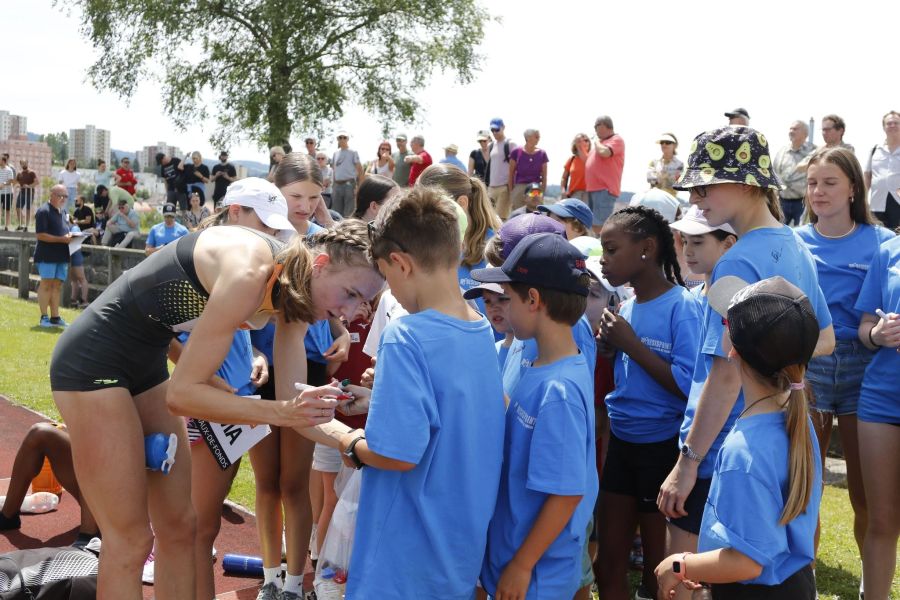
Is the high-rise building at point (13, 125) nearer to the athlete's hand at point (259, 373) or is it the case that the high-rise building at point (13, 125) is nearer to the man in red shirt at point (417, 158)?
the man in red shirt at point (417, 158)

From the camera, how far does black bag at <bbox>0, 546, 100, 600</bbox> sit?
165 inches

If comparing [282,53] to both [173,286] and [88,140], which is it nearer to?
[173,286]

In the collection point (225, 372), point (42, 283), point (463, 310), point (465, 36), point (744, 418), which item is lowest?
point (42, 283)

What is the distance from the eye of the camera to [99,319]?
134 inches

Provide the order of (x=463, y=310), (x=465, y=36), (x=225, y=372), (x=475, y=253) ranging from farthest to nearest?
(x=465, y=36)
(x=475, y=253)
(x=225, y=372)
(x=463, y=310)

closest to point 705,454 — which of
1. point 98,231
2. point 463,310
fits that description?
point 463,310

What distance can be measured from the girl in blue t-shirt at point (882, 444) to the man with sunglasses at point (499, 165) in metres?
11.3

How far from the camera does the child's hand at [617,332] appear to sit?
154 inches

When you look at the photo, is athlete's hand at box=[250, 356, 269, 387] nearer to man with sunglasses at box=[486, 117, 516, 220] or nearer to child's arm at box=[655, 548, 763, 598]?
child's arm at box=[655, 548, 763, 598]

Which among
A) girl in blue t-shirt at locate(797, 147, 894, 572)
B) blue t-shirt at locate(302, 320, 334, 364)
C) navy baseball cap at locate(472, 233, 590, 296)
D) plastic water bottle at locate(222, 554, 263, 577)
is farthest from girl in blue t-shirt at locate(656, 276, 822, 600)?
plastic water bottle at locate(222, 554, 263, 577)

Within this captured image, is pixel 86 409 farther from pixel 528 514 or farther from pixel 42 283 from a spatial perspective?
pixel 42 283

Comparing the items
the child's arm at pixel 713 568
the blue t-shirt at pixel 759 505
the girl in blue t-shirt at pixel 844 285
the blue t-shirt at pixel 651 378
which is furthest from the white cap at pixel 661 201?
the child's arm at pixel 713 568

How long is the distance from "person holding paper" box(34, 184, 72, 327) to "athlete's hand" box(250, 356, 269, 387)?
11.8 meters

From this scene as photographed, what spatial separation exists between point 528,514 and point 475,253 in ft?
7.25
